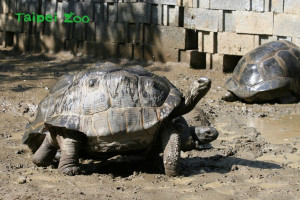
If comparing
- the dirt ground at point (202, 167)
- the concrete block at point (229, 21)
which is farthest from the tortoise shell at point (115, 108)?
the concrete block at point (229, 21)

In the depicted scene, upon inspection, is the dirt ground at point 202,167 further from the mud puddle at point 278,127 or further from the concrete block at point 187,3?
the concrete block at point 187,3

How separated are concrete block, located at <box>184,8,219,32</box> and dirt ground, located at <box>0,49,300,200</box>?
196 cm

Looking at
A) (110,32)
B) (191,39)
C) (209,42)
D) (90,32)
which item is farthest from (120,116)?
(90,32)

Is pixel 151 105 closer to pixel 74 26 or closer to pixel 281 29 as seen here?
pixel 281 29

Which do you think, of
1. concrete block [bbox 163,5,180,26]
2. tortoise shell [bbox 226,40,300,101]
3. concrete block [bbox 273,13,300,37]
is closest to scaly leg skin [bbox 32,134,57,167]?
tortoise shell [bbox 226,40,300,101]

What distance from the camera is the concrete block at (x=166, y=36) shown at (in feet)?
37.1

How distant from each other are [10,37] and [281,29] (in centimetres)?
698

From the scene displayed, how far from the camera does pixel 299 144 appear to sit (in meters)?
6.77

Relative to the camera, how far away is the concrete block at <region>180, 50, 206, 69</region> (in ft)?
37.1

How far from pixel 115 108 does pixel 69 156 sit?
0.68 meters

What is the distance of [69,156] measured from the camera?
5.55 m

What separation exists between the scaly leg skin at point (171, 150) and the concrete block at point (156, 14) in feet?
20.4

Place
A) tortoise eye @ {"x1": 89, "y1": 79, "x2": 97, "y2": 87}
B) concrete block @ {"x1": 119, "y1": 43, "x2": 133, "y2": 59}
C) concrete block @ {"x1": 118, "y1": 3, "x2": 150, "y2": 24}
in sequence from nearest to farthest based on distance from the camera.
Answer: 1. tortoise eye @ {"x1": 89, "y1": 79, "x2": 97, "y2": 87}
2. concrete block @ {"x1": 118, "y1": 3, "x2": 150, "y2": 24}
3. concrete block @ {"x1": 119, "y1": 43, "x2": 133, "y2": 59}

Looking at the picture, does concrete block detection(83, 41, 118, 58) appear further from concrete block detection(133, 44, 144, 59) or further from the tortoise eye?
the tortoise eye
